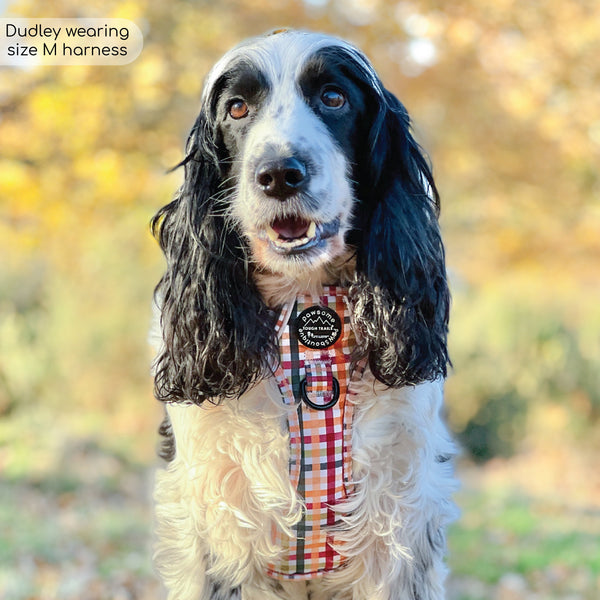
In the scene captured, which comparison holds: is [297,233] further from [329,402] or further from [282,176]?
[329,402]

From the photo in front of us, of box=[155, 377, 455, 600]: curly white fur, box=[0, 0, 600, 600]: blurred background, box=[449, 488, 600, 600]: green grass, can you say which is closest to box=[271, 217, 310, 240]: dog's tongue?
box=[155, 377, 455, 600]: curly white fur

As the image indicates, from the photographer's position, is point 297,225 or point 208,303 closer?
point 297,225

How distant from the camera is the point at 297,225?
2314 mm

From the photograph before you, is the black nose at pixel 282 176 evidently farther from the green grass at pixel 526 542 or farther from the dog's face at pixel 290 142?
the green grass at pixel 526 542

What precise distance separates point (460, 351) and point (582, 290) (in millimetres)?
1521

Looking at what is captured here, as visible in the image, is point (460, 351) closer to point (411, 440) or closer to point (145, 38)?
point (145, 38)

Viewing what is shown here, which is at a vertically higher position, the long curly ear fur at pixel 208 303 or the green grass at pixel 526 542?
the long curly ear fur at pixel 208 303

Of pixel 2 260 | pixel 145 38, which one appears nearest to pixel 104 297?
pixel 2 260

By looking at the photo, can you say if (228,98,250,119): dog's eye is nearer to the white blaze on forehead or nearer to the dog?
the dog

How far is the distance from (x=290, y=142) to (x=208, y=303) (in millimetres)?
596

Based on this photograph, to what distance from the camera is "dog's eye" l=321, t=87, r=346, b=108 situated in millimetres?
2385

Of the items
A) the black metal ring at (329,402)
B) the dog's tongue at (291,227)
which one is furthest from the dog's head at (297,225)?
the black metal ring at (329,402)

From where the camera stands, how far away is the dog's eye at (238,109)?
2.41 metres

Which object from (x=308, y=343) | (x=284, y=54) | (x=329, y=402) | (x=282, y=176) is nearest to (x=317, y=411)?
(x=329, y=402)
